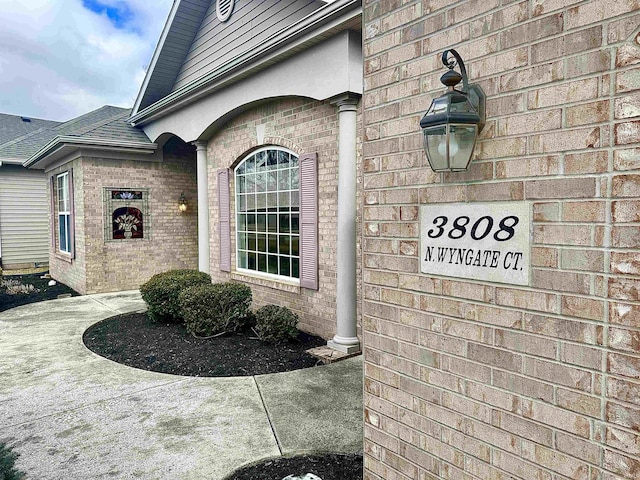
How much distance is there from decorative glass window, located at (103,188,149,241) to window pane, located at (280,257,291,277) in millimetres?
4850

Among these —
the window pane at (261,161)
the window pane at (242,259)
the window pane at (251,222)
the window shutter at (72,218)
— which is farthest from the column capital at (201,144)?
the window shutter at (72,218)

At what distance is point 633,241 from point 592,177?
24cm

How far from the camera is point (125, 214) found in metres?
10.1

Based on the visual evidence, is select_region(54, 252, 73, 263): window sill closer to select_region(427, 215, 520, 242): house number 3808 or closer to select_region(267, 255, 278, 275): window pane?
select_region(267, 255, 278, 275): window pane

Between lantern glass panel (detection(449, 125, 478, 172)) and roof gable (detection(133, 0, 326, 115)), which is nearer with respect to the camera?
lantern glass panel (detection(449, 125, 478, 172))

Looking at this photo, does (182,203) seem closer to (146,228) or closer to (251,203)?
(146,228)

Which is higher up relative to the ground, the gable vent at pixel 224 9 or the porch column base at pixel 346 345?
the gable vent at pixel 224 9

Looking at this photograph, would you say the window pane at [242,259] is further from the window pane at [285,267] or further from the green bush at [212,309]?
the green bush at [212,309]

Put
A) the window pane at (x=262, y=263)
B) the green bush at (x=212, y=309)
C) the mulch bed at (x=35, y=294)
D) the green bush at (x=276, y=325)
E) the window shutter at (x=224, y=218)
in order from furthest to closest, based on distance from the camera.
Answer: the mulch bed at (x=35, y=294)
the window shutter at (x=224, y=218)
the window pane at (x=262, y=263)
the green bush at (x=212, y=309)
the green bush at (x=276, y=325)

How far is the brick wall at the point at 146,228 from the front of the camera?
9664mm

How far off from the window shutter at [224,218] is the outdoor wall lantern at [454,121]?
6.62 meters

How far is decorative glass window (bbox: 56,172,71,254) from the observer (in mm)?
10836

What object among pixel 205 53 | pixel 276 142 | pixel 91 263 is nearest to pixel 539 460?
pixel 276 142

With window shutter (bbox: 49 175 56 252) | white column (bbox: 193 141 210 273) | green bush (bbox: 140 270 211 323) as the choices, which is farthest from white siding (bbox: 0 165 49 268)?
green bush (bbox: 140 270 211 323)
